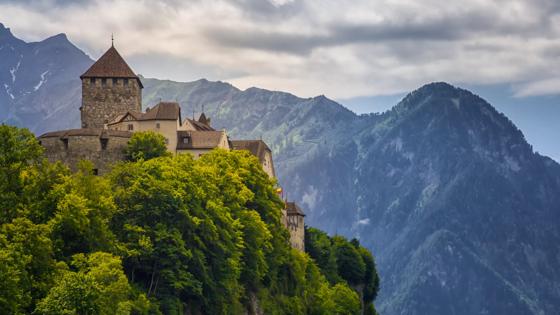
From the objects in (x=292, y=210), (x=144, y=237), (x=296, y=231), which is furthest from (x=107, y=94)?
(x=144, y=237)

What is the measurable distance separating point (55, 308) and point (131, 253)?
18.4 metres

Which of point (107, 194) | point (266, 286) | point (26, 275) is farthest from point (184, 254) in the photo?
point (266, 286)

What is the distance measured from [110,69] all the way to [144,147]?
31694 mm

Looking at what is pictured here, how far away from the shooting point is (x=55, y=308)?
7338cm

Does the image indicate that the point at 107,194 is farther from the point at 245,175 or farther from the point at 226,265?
the point at 245,175

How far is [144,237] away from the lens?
3701 inches

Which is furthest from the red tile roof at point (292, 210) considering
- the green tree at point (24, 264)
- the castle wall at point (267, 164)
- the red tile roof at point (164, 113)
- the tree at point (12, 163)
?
the green tree at point (24, 264)

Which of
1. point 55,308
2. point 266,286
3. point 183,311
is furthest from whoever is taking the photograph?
point 266,286

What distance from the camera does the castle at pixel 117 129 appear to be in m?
116

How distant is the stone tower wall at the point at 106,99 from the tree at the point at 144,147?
24.2 meters

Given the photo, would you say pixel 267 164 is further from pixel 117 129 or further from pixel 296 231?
pixel 117 129

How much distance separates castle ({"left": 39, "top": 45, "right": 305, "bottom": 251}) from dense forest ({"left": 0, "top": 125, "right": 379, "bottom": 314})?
3527mm

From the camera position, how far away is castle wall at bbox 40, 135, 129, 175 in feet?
378

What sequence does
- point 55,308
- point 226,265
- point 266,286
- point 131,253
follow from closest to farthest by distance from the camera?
point 55,308
point 131,253
point 226,265
point 266,286
